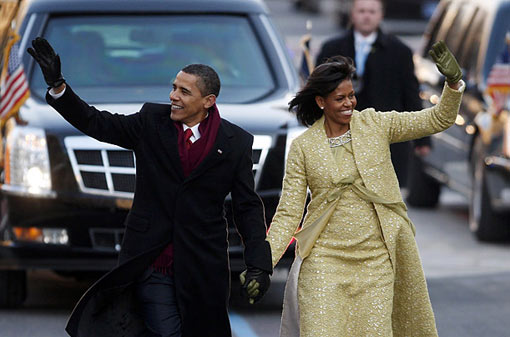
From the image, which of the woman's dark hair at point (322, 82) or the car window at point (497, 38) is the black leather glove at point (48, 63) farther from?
the car window at point (497, 38)

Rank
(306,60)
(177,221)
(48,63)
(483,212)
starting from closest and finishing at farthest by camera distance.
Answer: (48,63) → (177,221) → (306,60) → (483,212)

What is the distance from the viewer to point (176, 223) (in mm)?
5656

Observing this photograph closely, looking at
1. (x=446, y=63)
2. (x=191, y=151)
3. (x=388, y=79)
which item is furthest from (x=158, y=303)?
(x=388, y=79)

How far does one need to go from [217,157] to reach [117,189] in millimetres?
2472

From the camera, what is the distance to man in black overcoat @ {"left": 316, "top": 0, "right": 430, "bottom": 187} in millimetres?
9156

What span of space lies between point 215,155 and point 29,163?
108 inches

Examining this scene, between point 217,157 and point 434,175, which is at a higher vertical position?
point 217,157

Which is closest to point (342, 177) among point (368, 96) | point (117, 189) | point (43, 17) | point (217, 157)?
point (217, 157)

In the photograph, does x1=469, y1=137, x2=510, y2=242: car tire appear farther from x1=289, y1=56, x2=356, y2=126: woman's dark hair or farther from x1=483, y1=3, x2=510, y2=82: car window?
x1=289, y1=56, x2=356, y2=126: woman's dark hair

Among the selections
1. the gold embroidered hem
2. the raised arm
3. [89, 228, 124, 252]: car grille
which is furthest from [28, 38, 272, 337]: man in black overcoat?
[89, 228, 124, 252]: car grille

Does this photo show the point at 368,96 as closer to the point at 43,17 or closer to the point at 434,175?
the point at 43,17

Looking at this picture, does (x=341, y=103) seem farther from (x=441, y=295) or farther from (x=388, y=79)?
(x=441, y=295)

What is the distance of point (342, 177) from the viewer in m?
5.84

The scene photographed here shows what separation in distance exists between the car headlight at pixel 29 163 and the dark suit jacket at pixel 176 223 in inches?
94.7
